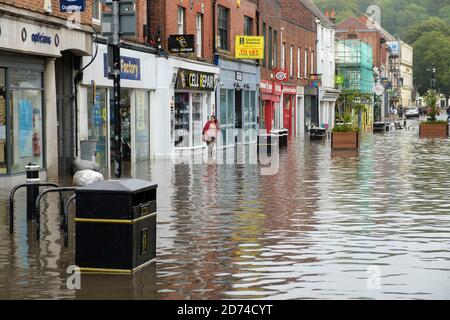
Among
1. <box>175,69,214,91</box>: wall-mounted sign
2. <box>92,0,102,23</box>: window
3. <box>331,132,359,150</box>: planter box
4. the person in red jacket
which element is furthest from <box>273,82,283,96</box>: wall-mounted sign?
<box>92,0,102,23</box>: window

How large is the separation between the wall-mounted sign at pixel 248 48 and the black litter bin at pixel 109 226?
1453 inches

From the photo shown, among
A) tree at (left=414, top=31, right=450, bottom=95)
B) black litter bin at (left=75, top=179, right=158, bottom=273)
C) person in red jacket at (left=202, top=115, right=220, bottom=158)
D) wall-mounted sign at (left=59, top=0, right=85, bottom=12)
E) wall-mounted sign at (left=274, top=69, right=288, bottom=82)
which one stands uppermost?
tree at (left=414, top=31, right=450, bottom=95)

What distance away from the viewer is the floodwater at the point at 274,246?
9289 millimetres

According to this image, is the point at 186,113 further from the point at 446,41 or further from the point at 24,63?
the point at 446,41

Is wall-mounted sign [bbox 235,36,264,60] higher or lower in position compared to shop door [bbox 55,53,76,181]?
higher

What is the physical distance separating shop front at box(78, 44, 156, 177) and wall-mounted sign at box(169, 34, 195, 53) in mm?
1520

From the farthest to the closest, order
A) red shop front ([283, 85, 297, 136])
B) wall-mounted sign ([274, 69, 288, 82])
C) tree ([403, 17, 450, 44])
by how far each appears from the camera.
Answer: tree ([403, 17, 450, 44]), red shop front ([283, 85, 297, 136]), wall-mounted sign ([274, 69, 288, 82])

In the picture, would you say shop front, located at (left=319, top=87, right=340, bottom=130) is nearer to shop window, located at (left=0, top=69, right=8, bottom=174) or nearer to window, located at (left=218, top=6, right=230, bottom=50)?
window, located at (left=218, top=6, right=230, bottom=50)

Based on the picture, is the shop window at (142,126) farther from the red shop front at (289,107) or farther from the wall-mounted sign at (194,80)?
the red shop front at (289,107)

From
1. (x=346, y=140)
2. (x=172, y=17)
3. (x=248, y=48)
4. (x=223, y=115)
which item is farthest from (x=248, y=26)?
(x=172, y=17)

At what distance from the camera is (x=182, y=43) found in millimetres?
35406

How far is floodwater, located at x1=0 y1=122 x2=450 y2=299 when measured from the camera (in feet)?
30.5

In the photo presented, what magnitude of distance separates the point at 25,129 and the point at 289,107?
142 ft

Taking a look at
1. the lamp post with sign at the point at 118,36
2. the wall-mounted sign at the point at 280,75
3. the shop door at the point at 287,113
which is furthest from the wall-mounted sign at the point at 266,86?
the lamp post with sign at the point at 118,36
